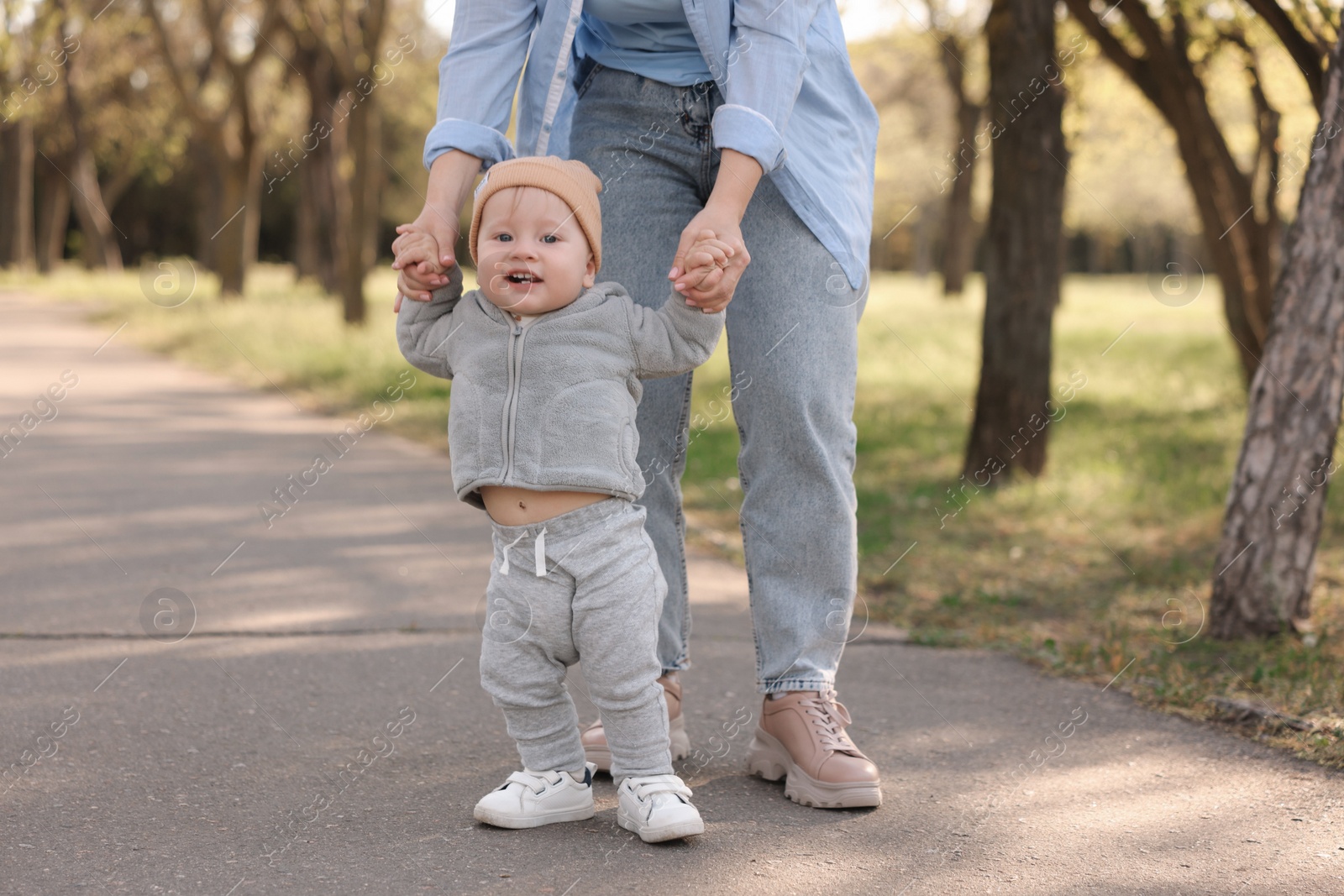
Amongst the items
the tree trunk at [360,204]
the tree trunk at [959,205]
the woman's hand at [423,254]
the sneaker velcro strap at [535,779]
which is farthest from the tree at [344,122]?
the tree trunk at [959,205]

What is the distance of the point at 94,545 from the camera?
4.59m

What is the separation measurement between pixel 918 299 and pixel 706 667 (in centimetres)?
2008

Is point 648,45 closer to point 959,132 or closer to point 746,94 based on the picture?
point 746,94

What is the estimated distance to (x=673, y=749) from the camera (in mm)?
2678

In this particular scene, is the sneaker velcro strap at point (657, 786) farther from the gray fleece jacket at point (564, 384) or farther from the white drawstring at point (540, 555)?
the gray fleece jacket at point (564, 384)

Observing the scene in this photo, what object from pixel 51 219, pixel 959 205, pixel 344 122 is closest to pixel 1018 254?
pixel 959 205

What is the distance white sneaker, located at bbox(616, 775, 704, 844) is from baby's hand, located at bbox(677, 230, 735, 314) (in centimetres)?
87

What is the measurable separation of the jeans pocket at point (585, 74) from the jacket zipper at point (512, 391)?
63cm

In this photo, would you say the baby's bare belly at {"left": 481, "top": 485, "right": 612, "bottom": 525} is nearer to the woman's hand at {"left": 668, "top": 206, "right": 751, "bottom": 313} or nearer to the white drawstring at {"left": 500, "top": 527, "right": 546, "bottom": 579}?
the white drawstring at {"left": 500, "top": 527, "right": 546, "bottom": 579}

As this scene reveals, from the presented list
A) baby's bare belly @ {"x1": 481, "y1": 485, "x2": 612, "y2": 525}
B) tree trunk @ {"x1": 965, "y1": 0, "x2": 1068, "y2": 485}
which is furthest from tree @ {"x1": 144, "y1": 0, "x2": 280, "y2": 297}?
baby's bare belly @ {"x1": 481, "y1": 485, "x2": 612, "y2": 525}

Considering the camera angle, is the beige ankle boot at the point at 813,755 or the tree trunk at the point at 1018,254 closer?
the beige ankle boot at the point at 813,755

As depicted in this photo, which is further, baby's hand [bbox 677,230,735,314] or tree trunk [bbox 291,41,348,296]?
tree trunk [bbox 291,41,348,296]

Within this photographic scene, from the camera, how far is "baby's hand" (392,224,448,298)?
2.23 m

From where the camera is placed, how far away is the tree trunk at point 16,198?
1048 inches
